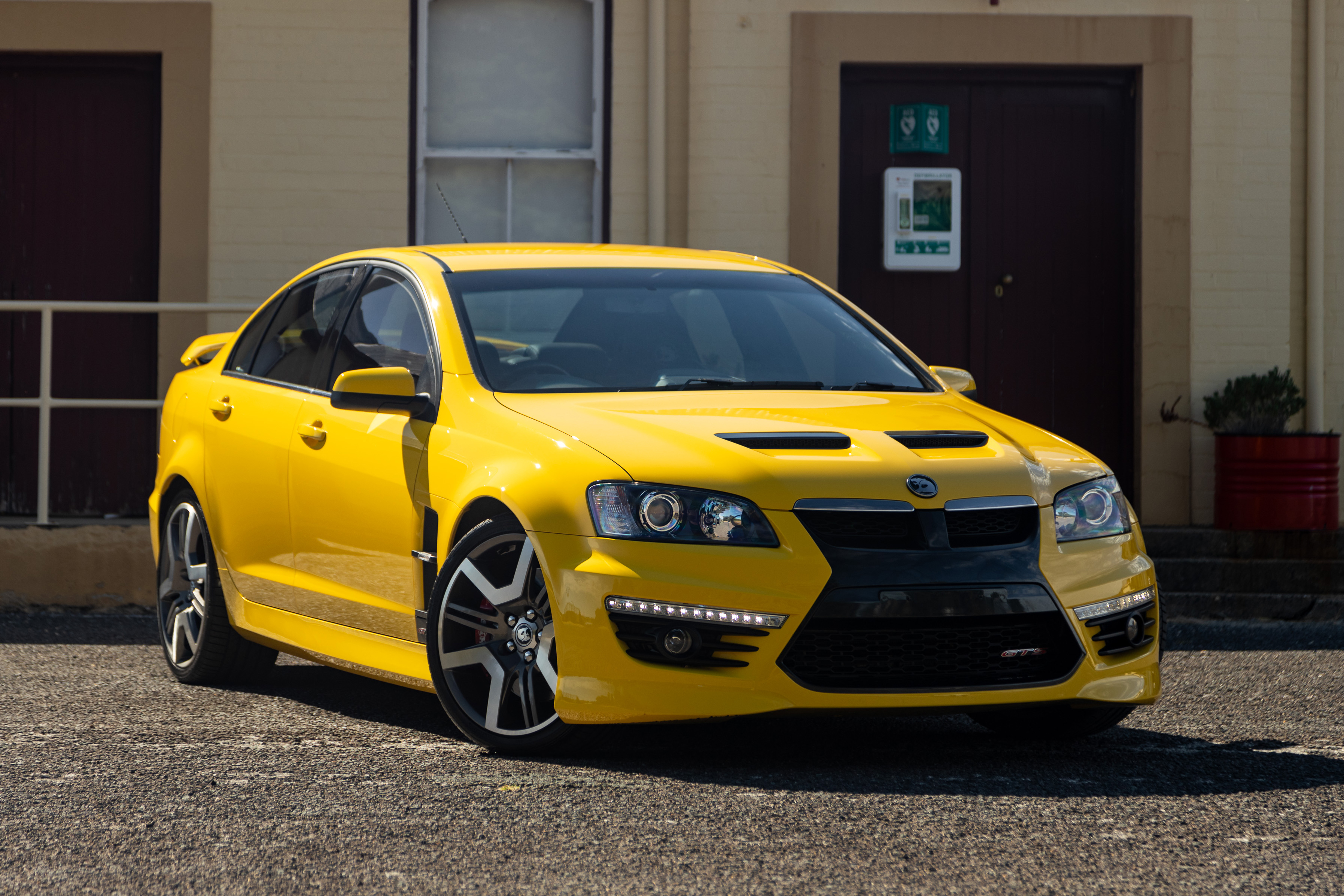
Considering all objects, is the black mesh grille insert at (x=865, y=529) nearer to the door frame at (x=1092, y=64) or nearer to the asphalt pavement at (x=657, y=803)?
the asphalt pavement at (x=657, y=803)

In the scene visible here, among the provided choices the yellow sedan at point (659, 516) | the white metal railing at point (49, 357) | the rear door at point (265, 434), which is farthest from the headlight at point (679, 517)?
the white metal railing at point (49, 357)

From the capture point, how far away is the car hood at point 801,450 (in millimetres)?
4477

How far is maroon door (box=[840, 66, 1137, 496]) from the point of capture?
10.6 m

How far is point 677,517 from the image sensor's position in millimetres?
4465

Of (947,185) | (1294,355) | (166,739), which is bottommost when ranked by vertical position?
(166,739)

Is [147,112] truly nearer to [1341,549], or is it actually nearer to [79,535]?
[79,535]

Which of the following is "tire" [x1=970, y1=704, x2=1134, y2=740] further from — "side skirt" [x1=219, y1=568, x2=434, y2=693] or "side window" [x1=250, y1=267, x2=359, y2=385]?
"side window" [x1=250, y1=267, x2=359, y2=385]

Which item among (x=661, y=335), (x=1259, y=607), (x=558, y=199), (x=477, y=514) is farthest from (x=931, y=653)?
(x=558, y=199)

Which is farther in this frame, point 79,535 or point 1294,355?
point 1294,355

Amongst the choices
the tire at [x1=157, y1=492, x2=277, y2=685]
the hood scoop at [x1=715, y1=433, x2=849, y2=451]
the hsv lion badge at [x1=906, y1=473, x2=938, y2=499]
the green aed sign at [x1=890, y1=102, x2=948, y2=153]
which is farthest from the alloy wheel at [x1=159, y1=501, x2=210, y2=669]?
the green aed sign at [x1=890, y1=102, x2=948, y2=153]

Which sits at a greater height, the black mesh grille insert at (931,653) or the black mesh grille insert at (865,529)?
the black mesh grille insert at (865,529)

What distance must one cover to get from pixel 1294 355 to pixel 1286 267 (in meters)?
0.53

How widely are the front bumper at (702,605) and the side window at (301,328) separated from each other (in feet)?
5.97

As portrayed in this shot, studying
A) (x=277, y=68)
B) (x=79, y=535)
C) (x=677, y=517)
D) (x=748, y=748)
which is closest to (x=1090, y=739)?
(x=748, y=748)
